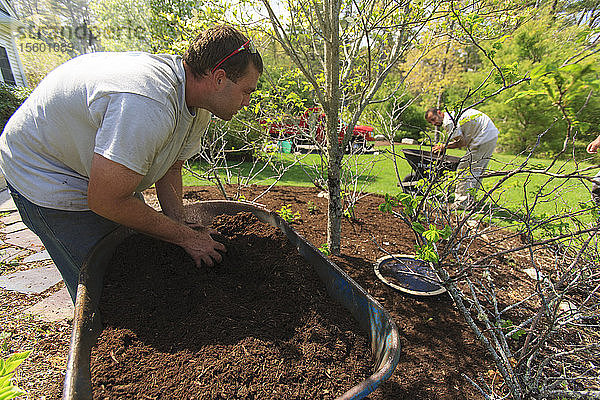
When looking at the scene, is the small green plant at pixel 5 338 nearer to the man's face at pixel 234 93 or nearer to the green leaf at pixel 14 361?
the green leaf at pixel 14 361

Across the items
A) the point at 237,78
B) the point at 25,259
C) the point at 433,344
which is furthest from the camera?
the point at 25,259

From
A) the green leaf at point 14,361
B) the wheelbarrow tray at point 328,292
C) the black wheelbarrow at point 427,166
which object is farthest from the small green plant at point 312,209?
the green leaf at point 14,361

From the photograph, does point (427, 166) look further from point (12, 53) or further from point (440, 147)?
point (12, 53)

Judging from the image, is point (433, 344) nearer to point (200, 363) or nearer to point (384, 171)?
point (200, 363)

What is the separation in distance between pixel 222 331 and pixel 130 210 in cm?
59

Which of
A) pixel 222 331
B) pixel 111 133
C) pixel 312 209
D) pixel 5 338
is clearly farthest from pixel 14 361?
pixel 312 209

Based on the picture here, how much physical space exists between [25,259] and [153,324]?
2897mm

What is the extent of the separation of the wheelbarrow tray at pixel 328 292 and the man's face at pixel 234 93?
29.5 inches

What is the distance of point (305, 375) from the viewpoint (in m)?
0.99

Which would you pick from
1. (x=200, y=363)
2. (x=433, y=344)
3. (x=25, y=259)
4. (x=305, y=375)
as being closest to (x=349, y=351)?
(x=305, y=375)

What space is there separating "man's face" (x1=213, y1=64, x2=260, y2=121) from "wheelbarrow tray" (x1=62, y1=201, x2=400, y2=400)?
75cm

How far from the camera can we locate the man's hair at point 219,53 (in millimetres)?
1325

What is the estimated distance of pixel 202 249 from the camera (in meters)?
1.44

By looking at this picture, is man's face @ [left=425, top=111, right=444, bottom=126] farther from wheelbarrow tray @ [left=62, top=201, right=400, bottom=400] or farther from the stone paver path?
the stone paver path
